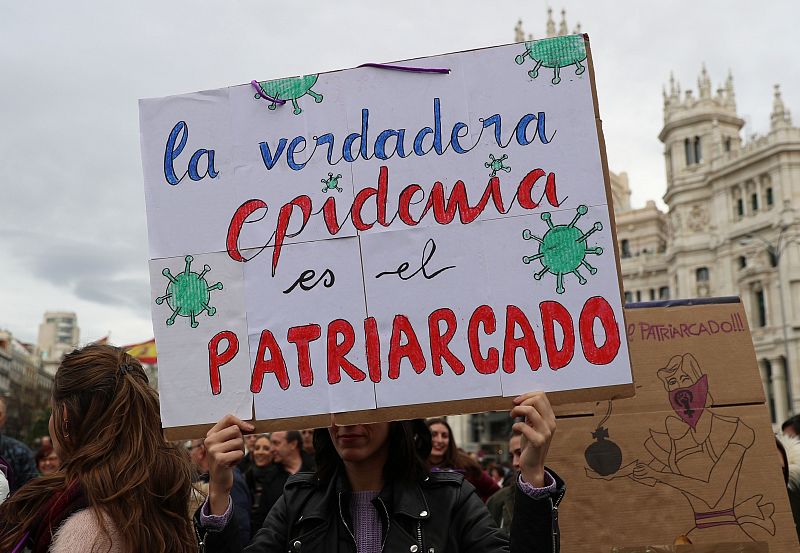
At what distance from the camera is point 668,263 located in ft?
182

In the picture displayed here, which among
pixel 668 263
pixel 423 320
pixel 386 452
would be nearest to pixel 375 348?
pixel 423 320

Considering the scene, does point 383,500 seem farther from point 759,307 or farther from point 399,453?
point 759,307

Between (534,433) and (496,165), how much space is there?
77 cm

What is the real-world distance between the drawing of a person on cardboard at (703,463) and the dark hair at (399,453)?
2.76ft

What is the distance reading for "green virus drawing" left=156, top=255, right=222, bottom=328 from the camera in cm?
232

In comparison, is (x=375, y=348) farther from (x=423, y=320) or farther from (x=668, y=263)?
(x=668, y=263)

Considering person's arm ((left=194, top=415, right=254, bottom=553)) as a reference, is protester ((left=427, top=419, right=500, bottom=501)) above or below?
below

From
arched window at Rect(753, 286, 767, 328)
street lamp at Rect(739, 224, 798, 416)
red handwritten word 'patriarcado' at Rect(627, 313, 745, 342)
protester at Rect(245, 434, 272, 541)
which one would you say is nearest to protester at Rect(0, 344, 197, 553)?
red handwritten word 'patriarcado' at Rect(627, 313, 745, 342)

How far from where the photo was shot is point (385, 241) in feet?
7.63

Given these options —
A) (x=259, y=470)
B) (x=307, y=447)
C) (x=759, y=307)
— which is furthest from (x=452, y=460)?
(x=759, y=307)

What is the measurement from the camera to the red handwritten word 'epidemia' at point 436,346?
2.21 m

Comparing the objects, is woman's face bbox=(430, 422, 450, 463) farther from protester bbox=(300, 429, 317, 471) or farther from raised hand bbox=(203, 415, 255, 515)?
raised hand bbox=(203, 415, 255, 515)

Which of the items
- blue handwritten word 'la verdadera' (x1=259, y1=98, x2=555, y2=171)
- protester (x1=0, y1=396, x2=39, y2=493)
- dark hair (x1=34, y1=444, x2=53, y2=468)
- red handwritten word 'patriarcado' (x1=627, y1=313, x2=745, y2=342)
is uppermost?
blue handwritten word 'la verdadera' (x1=259, y1=98, x2=555, y2=171)

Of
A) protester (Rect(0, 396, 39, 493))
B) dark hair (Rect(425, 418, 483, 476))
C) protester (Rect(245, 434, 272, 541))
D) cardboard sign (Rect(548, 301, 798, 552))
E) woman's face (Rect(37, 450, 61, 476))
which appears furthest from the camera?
woman's face (Rect(37, 450, 61, 476))
